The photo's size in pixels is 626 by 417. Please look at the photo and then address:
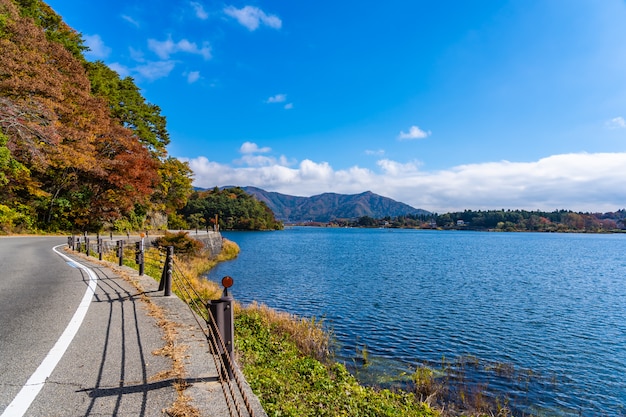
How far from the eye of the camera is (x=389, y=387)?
32.5ft

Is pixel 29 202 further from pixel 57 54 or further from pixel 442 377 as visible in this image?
pixel 442 377

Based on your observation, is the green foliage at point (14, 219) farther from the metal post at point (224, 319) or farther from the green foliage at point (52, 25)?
the metal post at point (224, 319)

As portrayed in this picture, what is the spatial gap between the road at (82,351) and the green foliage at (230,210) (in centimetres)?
12538

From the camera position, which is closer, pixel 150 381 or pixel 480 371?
pixel 150 381

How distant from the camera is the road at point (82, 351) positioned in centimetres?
419

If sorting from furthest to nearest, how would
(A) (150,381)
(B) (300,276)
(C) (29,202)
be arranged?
(C) (29,202) < (B) (300,276) < (A) (150,381)

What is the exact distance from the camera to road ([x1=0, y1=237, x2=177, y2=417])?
419cm

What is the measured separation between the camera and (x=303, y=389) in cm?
670

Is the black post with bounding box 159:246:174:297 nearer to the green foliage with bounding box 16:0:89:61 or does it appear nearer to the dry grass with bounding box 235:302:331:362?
the dry grass with bounding box 235:302:331:362

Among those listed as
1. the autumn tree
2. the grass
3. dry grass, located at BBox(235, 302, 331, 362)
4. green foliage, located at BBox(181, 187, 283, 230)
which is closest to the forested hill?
the autumn tree

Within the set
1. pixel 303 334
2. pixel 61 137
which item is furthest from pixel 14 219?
pixel 303 334

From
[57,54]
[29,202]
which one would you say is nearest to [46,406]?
[57,54]

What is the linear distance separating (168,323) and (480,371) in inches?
382

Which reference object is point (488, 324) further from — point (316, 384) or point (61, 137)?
point (61, 137)
